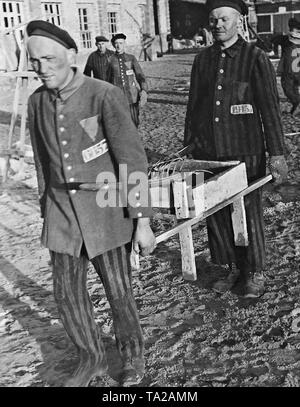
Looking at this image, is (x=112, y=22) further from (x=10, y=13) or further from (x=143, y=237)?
(x=143, y=237)

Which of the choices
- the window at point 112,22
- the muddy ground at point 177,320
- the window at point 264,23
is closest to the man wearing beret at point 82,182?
the muddy ground at point 177,320

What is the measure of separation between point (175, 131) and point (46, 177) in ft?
26.0

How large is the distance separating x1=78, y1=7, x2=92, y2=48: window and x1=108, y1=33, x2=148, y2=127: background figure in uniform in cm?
1478

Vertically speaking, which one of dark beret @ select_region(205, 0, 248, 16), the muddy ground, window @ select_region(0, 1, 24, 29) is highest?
window @ select_region(0, 1, 24, 29)

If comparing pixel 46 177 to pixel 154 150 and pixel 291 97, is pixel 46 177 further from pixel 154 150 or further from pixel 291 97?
pixel 291 97

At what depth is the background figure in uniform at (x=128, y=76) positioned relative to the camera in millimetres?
8641

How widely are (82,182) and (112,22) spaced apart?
2472 cm

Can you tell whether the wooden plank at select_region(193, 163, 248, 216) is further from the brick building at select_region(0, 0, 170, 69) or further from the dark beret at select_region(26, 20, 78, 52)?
the brick building at select_region(0, 0, 170, 69)

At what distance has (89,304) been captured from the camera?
3.02 meters

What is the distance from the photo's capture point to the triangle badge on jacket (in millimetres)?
2691

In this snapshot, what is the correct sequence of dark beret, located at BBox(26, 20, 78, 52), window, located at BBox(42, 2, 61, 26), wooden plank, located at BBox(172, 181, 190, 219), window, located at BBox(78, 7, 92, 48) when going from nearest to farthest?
dark beret, located at BBox(26, 20, 78, 52) → wooden plank, located at BBox(172, 181, 190, 219) → window, located at BBox(42, 2, 61, 26) → window, located at BBox(78, 7, 92, 48)

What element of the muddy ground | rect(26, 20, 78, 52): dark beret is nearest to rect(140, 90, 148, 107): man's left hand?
the muddy ground

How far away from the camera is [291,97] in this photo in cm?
1128
